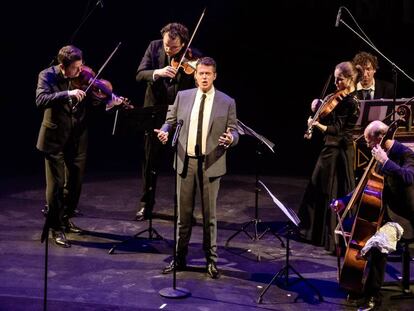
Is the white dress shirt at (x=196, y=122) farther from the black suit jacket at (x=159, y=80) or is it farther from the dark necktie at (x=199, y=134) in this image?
the black suit jacket at (x=159, y=80)

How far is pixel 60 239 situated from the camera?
701 centimetres

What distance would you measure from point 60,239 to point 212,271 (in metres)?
1.68

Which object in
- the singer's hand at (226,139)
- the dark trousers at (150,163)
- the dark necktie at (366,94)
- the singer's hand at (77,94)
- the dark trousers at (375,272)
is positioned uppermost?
the dark necktie at (366,94)

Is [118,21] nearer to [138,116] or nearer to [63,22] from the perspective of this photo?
[63,22]

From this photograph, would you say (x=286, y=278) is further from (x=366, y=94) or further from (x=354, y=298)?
(x=366, y=94)

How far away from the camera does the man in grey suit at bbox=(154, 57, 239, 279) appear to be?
19.9 ft

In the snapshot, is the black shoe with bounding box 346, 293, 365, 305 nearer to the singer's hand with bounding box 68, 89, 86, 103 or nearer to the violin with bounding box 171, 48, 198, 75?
the violin with bounding box 171, 48, 198, 75

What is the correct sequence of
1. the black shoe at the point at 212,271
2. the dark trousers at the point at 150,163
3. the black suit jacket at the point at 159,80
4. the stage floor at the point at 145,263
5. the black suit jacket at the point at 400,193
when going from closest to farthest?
the black suit jacket at the point at 400,193, the stage floor at the point at 145,263, the black shoe at the point at 212,271, the black suit jacket at the point at 159,80, the dark trousers at the point at 150,163

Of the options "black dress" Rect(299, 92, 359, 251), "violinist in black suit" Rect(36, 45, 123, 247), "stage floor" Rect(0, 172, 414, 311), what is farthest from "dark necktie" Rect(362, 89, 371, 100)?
"violinist in black suit" Rect(36, 45, 123, 247)

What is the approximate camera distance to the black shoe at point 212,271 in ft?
20.4

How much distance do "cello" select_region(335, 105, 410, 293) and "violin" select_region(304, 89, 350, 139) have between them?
1205mm

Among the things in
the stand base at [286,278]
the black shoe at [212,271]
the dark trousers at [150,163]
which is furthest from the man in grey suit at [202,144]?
the dark trousers at [150,163]

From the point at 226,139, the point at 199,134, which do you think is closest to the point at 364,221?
the point at 226,139

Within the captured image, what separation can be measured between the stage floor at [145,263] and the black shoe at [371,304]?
0.35ft
